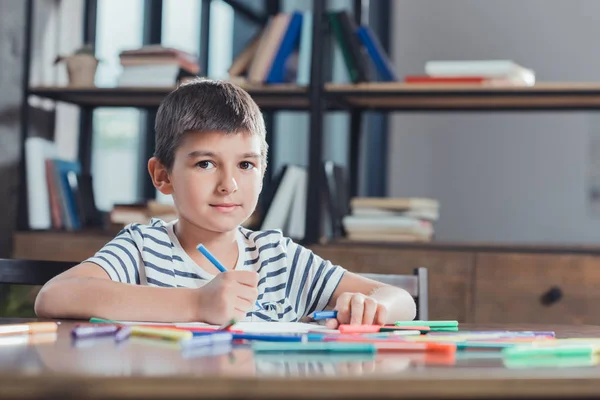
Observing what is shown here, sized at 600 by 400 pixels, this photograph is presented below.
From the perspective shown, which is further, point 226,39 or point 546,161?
point 546,161

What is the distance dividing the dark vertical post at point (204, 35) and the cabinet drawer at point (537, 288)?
157 cm

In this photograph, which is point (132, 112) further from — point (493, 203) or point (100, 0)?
point (493, 203)

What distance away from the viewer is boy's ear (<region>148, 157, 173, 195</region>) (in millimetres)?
1439

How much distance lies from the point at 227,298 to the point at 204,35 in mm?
2680

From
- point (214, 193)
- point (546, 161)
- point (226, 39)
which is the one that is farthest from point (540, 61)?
point (214, 193)

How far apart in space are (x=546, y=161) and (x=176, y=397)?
3717mm

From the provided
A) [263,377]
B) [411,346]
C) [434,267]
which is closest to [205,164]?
[411,346]

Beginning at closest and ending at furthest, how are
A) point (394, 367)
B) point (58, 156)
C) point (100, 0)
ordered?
point (394, 367) < point (58, 156) < point (100, 0)

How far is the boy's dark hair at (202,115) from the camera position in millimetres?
1349

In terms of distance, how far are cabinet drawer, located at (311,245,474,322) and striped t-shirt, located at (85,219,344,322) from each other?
1073mm

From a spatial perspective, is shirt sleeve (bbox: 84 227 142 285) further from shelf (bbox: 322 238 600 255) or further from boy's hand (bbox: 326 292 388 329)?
shelf (bbox: 322 238 600 255)

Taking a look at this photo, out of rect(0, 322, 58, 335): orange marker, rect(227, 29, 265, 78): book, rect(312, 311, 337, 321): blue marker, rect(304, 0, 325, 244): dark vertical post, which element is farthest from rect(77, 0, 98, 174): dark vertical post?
rect(0, 322, 58, 335): orange marker

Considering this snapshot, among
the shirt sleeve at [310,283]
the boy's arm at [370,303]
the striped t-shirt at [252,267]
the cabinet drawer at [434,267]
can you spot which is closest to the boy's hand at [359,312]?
the boy's arm at [370,303]

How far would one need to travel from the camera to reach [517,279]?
8.14 feet
